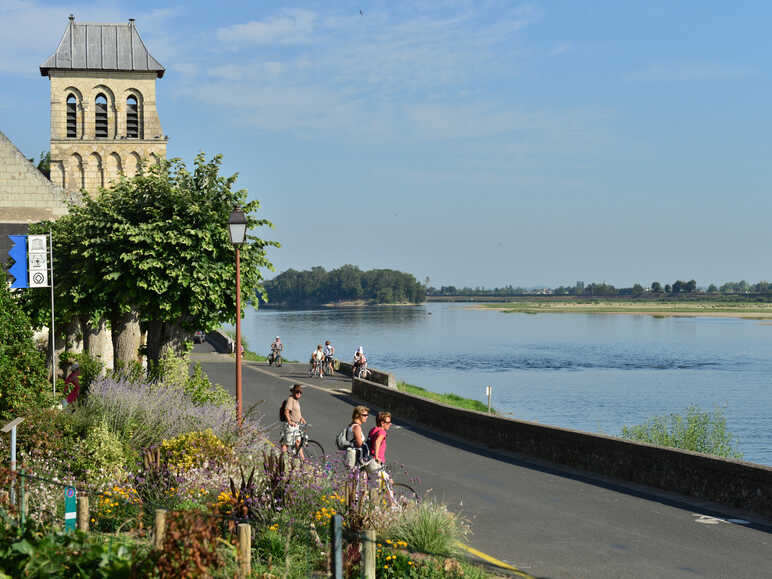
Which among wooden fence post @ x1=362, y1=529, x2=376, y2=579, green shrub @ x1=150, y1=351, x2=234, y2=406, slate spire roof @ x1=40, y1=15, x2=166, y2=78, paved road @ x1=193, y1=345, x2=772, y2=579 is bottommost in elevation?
paved road @ x1=193, y1=345, x2=772, y2=579

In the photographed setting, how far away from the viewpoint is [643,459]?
15758 millimetres

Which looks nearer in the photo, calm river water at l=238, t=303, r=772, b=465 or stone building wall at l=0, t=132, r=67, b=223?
stone building wall at l=0, t=132, r=67, b=223

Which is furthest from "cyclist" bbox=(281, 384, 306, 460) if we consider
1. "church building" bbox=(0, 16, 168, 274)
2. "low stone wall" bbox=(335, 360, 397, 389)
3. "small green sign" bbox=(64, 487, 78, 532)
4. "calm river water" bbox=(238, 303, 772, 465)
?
"church building" bbox=(0, 16, 168, 274)

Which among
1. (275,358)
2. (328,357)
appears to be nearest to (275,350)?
→ (275,358)

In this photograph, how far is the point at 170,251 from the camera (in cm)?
2388

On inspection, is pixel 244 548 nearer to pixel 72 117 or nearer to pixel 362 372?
pixel 362 372

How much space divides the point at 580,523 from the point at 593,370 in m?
58.3

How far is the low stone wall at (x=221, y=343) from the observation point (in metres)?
59.5

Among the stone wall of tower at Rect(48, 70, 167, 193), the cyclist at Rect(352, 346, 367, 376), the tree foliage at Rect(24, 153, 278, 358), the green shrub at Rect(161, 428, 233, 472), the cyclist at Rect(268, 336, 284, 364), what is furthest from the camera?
the stone wall of tower at Rect(48, 70, 167, 193)

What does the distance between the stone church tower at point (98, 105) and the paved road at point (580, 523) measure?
46.0m

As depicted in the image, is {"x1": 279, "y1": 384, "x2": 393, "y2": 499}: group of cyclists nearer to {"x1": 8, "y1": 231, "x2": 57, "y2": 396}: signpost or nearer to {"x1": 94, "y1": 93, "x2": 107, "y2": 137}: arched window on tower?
{"x1": 8, "y1": 231, "x2": 57, "y2": 396}: signpost

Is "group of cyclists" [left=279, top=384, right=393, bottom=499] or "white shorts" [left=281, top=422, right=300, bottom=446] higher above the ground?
"group of cyclists" [left=279, top=384, right=393, bottom=499]

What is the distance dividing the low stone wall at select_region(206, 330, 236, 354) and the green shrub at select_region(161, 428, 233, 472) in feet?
147

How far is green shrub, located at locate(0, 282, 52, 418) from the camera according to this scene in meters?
15.3
